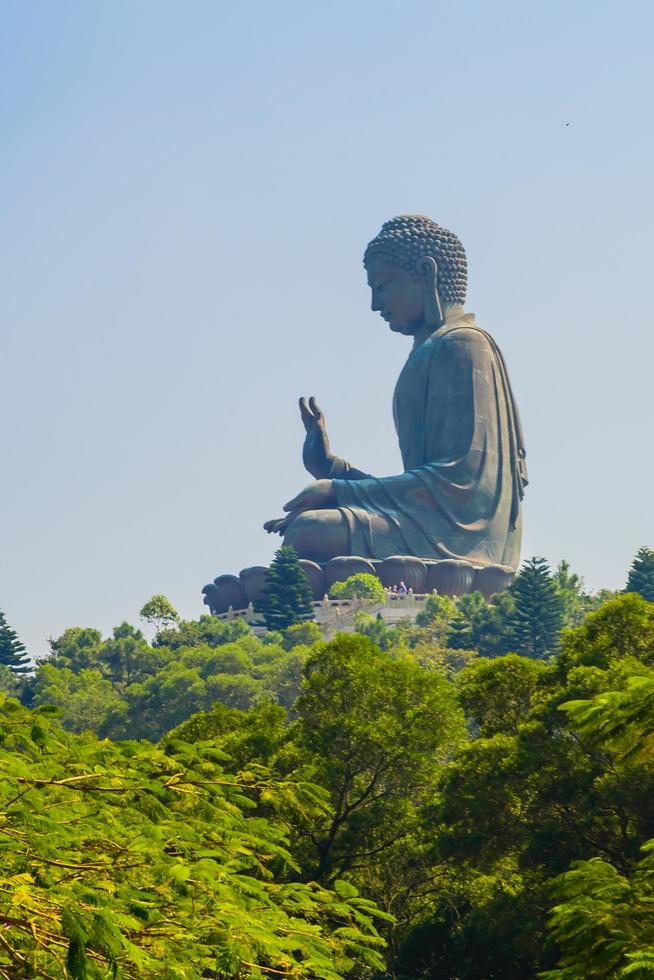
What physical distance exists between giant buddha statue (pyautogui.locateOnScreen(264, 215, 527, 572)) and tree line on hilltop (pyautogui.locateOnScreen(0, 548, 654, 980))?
1175 inches

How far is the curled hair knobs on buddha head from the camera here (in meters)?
50.5

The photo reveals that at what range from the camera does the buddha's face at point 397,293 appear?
5044cm

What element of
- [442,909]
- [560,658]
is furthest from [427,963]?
[560,658]

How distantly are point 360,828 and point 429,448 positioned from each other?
3362 cm

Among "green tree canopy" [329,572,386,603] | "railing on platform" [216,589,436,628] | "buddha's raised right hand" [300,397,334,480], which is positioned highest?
"buddha's raised right hand" [300,397,334,480]

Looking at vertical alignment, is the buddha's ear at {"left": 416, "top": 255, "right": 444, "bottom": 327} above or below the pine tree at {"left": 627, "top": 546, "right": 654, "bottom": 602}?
above

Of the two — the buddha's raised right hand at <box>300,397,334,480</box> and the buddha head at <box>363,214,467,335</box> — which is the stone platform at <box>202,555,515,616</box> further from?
the buddha head at <box>363,214,467,335</box>

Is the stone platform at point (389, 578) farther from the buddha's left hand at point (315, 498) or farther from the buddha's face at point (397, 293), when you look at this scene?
the buddha's face at point (397, 293)

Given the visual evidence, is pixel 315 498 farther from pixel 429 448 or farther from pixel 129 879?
pixel 129 879

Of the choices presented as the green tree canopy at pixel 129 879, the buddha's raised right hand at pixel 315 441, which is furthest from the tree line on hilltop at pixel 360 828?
the buddha's raised right hand at pixel 315 441

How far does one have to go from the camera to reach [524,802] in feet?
51.6

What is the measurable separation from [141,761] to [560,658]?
6.47 metres

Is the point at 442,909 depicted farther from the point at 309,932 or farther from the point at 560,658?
the point at 309,932

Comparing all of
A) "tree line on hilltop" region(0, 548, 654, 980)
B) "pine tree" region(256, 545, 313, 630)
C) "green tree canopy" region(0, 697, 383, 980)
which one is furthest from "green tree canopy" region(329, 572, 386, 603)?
"green tree canopy" region(0, 697, 383, 980)
